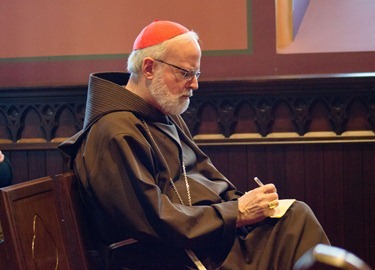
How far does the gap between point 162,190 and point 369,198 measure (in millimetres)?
1927

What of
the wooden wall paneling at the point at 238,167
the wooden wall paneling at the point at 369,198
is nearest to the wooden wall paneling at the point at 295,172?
the wooden wall paneling at the point at 238,167

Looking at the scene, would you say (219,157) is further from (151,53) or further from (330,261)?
(330,261)

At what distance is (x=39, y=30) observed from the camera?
4.85 metres

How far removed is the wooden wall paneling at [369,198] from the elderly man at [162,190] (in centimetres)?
147

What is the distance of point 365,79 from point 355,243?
3.64ft

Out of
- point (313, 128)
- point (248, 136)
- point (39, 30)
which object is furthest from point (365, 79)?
point (39, 30)

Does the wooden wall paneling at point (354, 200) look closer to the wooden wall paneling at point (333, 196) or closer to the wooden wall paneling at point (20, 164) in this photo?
the wooden wall paneling at point (333, 196)

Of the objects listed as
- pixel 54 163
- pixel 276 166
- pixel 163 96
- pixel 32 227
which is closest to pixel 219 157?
pixel 276 166

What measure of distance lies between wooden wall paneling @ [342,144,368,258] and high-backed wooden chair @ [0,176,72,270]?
2395mm

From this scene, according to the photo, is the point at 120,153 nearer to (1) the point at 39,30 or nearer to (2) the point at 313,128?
(2) the point at 313,128

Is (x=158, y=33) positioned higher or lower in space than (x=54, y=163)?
higher

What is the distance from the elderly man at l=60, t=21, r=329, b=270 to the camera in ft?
9.21

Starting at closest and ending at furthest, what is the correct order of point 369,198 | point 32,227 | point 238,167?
point 32,227 → point 369,198 → point 238,167

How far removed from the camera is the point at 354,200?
4.45 m
